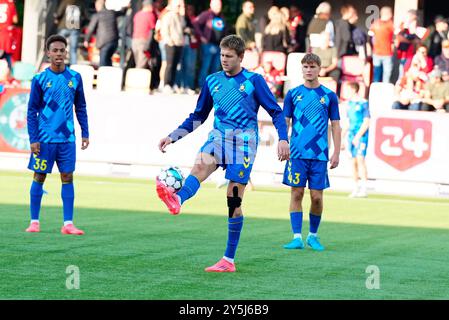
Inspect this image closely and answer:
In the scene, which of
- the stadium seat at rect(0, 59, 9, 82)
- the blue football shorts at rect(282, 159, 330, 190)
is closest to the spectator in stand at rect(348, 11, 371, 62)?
the stadium seat at rect(0, 59, 9, 82)

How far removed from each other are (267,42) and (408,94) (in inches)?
148

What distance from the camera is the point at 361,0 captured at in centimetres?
3023

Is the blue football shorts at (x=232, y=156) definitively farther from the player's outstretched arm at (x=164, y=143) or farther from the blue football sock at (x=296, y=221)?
the blue football sock at (x=296, y=221)

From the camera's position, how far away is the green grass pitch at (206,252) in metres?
8.91

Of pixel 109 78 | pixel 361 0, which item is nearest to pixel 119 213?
pixel 109 78

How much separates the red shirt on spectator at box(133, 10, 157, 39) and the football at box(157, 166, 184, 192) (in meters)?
16.1

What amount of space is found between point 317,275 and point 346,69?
15.6 meters

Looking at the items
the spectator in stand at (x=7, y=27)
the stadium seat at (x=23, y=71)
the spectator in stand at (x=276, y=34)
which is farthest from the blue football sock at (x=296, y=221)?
the spectator in stand at (x=7, y=27)

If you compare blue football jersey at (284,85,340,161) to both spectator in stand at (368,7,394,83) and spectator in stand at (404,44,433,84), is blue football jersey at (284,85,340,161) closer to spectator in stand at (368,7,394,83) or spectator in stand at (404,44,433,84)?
spectator in stand at (404,44,433,84)

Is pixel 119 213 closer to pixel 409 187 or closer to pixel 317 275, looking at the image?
pixel 317 275

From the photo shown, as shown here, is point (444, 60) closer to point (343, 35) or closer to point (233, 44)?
point (343, 35)

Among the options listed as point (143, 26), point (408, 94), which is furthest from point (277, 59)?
point (408, 94)

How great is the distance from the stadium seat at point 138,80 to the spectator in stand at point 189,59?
0.80 meters

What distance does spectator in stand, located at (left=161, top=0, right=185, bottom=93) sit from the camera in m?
24.8
